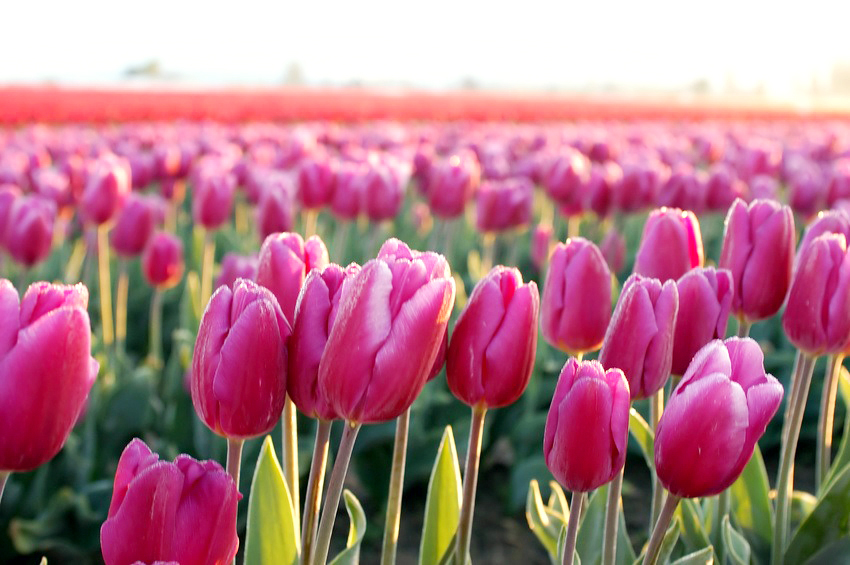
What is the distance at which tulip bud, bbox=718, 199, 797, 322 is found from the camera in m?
1.29

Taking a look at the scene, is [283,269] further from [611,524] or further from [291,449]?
[611,524]

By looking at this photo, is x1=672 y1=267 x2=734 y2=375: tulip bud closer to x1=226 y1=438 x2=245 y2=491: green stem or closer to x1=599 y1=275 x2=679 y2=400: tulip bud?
x1=599 y1=275 x2=679 y2=400: tulip bud

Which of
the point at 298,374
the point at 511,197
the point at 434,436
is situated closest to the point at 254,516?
the point at 298,374

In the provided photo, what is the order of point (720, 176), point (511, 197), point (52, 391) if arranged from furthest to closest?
point (720, 176) → point (511, 197) → point (52, 391)

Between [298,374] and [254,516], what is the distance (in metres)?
0.31

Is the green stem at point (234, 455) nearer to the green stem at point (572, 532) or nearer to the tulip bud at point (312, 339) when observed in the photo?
the tulip bud at point (312, 339)

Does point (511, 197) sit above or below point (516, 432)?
above

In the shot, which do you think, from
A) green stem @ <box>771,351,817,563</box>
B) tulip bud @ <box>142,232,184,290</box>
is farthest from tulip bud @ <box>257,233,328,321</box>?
tulip bud @ <box>142,232,184,290</box>

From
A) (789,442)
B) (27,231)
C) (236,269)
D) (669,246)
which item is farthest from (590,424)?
(27,231)

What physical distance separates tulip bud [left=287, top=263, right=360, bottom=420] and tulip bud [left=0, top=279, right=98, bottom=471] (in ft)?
0.64

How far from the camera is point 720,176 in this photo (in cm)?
339

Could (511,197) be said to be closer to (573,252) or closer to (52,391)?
(573,252)

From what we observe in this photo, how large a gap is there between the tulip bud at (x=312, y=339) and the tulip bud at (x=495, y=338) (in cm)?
18

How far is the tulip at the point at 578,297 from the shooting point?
128 centimetres
